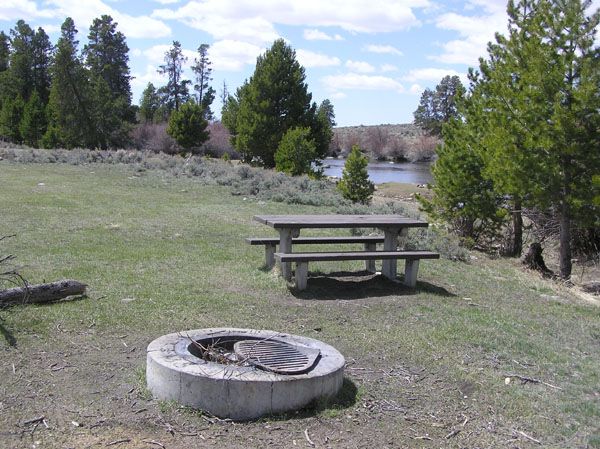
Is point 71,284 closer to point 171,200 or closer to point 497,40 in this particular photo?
point 171,200

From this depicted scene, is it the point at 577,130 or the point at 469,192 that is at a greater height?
the point at 577,130

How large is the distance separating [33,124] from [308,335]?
49694mm

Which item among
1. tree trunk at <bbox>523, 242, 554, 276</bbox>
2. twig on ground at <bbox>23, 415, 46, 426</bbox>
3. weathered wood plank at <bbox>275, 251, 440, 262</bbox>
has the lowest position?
tree trunk at <bbox>523, 242, 554, 276</bbox>

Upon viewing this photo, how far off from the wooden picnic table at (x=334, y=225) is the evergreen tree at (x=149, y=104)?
6328cm

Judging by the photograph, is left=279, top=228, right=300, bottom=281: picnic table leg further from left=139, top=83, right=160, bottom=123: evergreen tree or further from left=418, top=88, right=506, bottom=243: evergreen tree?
left=139, top=83, right=160, bottom=123: evergreen tree

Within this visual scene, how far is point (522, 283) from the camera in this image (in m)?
10.4

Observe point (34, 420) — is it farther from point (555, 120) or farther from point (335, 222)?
point (555, 120)

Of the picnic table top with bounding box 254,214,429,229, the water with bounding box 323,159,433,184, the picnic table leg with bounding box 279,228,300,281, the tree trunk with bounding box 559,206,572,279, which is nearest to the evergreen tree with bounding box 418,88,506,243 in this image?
the tree trunk with bounding box 559,206,572,279

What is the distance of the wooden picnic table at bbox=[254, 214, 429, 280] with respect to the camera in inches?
320

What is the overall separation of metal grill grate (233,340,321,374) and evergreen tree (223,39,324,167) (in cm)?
3472

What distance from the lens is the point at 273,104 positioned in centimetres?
3969

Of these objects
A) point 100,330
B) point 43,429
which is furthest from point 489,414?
point 100,330

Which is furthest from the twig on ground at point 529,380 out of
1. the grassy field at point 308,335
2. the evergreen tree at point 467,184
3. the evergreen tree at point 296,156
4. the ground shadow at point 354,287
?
the evergreen tree at point 296,156

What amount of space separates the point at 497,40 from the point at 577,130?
473 centimetres
